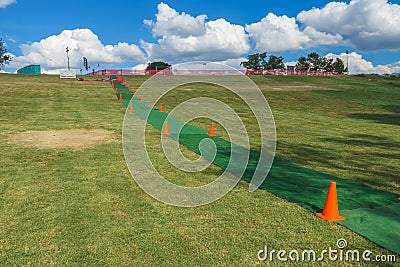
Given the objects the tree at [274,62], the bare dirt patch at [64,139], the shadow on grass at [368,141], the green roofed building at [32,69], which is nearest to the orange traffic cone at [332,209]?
the shadow on grass at [368,141]

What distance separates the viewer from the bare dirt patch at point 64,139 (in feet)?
33.5

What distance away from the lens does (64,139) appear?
11.2m

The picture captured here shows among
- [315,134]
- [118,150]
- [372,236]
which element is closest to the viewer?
[372,236]

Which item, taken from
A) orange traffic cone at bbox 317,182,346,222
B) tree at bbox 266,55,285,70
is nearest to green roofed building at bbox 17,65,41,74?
orange traffic cone at bbox 317,182,346,222

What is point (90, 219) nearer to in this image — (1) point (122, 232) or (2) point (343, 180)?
(1) point (122, 232)

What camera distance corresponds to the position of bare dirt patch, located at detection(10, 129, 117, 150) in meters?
10.2

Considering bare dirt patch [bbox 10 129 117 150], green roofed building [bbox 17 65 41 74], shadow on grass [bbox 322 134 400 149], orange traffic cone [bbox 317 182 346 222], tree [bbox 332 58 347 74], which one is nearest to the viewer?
orange traffic cone [bbox 317 182 346 222]

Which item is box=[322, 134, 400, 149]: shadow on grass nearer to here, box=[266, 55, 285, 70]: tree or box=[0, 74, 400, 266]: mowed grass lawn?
box=[0, 74, 400, 266]: mowed grass lawn

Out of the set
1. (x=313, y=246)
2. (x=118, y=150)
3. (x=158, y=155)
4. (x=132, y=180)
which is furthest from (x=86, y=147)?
(x=313, y=246)

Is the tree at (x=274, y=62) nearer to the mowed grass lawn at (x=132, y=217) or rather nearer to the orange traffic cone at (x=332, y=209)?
the mowed grass lawn at (x=132, y=217)

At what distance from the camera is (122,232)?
4.62 meters

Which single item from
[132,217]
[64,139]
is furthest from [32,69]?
[132,217]

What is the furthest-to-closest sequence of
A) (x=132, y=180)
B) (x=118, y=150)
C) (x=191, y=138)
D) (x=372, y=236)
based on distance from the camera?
(x=191, y=138) → (x=118, y=150) → (x=132, y=180) → (x=372, y=236)

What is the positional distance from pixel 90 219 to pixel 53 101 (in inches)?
845
